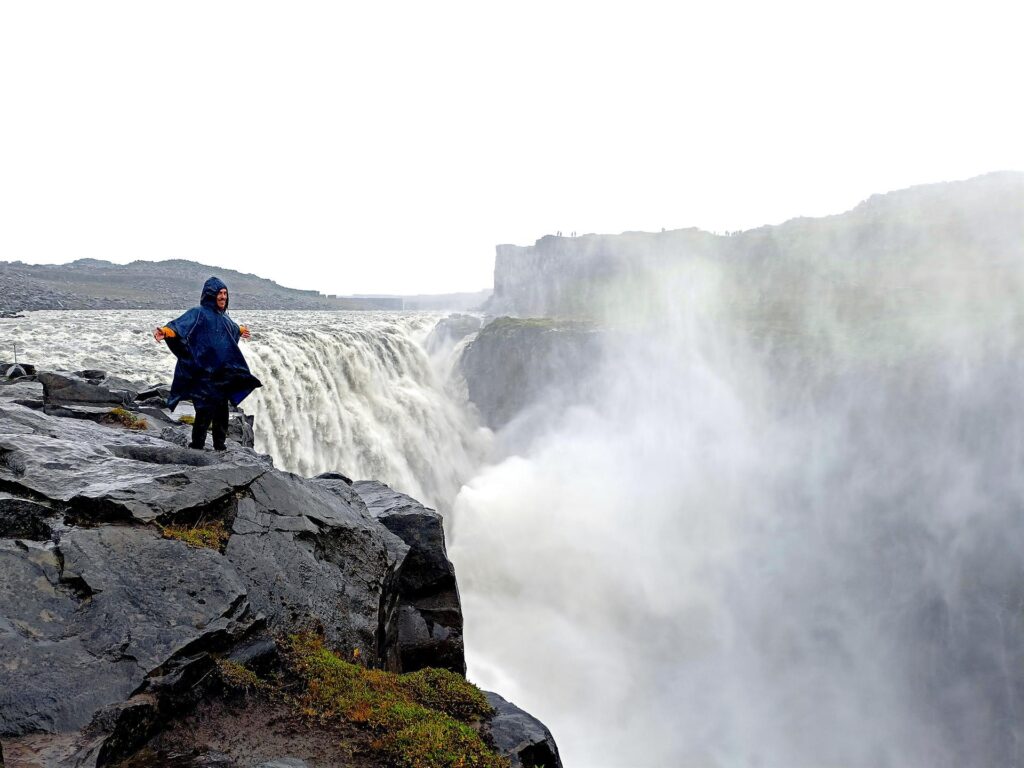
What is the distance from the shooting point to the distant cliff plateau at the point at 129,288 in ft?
154

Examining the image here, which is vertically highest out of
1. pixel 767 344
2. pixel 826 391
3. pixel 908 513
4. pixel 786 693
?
pixel 767 344

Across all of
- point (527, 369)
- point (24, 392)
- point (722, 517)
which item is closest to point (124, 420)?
point (24, 392)

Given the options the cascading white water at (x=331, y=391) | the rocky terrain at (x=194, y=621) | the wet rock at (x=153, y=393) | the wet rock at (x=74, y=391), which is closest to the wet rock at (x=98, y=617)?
the rocky terrain at (x=194, y=621)

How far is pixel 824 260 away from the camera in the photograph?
70.2m

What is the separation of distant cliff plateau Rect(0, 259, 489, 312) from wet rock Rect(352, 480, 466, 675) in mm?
39997

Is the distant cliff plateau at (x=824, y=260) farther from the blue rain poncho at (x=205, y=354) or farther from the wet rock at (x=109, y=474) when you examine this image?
the wet rock at (x=109, y=474)

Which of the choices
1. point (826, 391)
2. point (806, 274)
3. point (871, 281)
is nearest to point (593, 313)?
point (806, 274)

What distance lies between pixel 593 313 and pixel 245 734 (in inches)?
3229

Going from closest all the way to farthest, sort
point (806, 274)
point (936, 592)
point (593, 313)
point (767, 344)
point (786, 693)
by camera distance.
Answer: point (786, 693) < point (936, 592) < point (767, 344) < point (806, 274) < point (593, 313)

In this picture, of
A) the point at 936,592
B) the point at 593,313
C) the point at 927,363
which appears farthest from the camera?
the point at 593,313

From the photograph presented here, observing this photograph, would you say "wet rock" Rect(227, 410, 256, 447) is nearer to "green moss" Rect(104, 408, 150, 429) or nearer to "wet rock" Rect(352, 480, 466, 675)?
"green moss" Rect(104, 408, 150, 429)

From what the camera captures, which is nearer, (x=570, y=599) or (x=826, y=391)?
(x=570, y=599)

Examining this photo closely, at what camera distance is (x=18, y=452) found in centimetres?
675

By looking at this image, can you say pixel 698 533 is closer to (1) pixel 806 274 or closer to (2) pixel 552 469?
(2) pixel 552 469
